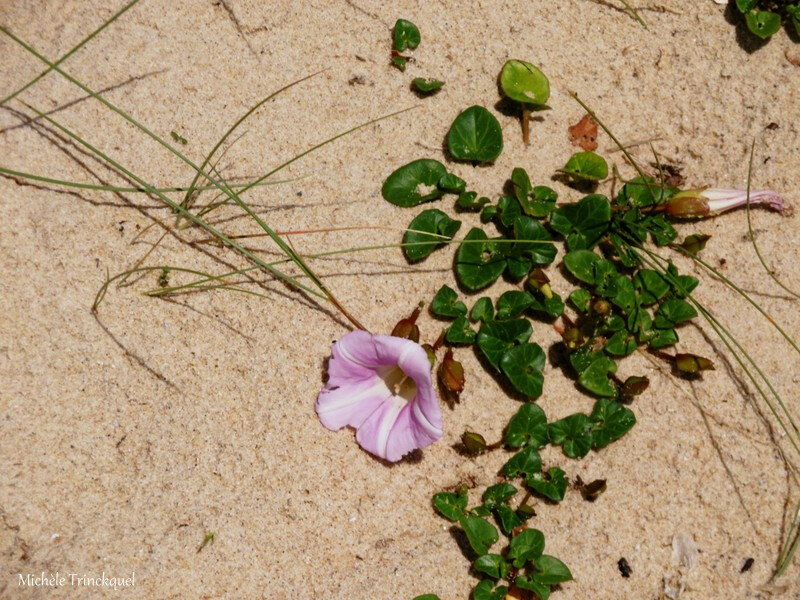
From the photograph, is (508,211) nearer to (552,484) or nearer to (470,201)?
(470,201)

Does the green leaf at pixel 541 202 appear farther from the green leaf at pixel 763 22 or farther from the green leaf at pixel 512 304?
the green leaf at pixel 763 22

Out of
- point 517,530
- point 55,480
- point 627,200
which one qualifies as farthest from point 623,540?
point 55,480

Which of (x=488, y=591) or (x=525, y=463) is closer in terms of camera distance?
(x=488, y=591)

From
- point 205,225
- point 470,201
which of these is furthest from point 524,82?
point 205,225

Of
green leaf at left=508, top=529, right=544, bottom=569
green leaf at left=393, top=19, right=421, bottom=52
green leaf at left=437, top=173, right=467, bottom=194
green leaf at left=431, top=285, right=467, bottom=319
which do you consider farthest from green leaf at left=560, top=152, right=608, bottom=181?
green leaf at left=508, top=529, right=544, bottom=569

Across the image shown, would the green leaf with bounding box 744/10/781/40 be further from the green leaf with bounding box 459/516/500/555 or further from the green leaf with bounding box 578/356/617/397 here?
the green leaf with bounding box 459/516/500/555

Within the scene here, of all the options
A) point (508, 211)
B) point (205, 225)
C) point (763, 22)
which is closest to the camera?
point (205, 225)

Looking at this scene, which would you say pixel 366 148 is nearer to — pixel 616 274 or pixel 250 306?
pixel 250 306

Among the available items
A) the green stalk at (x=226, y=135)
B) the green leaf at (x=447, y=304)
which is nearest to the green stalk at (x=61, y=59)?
the green stalk at (x=226, y=135)
